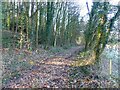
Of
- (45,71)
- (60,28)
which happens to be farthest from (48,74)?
(60,28)

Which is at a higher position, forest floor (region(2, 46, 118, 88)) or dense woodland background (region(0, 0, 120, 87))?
dense woodland background (region(0, 0, 120, 87))

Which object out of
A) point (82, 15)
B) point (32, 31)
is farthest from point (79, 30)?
point (32, 31)

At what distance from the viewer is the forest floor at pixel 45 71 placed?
385cm

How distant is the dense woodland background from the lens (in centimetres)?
384

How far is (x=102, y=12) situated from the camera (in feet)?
12.6

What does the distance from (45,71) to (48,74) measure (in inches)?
1.5

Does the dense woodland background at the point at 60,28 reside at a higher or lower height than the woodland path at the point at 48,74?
higher

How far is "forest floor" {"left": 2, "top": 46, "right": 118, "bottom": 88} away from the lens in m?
3.85

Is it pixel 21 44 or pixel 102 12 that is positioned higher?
pixel 102 12

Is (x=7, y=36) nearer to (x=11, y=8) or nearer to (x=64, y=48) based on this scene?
(x=11, y=8)

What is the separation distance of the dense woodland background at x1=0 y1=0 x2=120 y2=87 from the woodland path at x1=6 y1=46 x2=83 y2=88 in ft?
0.10

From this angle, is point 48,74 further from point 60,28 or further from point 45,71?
point 60,28

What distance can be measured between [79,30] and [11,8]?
63cm

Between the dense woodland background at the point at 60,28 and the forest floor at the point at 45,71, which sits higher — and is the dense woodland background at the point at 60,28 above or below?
above
